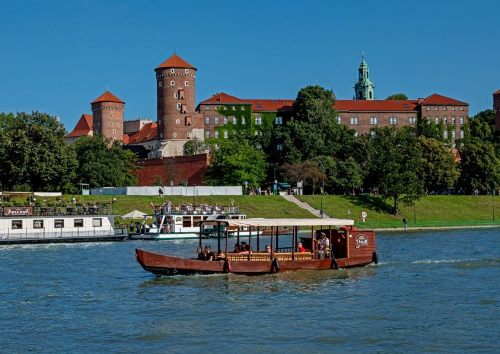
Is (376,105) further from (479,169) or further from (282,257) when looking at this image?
(282,257)

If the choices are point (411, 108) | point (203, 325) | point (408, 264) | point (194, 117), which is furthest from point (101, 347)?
point (411, 108)

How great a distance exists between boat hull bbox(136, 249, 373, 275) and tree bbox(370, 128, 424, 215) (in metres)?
50.4

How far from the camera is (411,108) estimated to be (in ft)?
467

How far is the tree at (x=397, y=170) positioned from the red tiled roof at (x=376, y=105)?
45510 millimetres

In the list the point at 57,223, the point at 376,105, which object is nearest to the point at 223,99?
the point at 376,105

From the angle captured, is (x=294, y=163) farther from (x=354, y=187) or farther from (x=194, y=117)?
(x=194, y=117)

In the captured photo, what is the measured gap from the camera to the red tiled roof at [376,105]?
140750mm

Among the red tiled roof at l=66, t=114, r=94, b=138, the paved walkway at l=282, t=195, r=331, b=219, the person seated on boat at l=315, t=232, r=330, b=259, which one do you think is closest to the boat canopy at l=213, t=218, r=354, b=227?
the person seated on boat at l=315, t=232, r=330, b=259

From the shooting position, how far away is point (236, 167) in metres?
102

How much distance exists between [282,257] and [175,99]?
295 ft

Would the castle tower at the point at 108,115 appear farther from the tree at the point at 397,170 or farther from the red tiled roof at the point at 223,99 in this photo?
the tree at the point at 397,170

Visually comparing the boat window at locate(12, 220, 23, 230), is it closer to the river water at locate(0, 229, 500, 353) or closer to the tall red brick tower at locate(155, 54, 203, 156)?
the river water at locate(0, 229, 500, 353)

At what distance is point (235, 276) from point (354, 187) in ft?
219

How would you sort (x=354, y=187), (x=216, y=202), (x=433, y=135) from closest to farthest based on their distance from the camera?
(x=216, y=202), (x=354, y=187), (x=433, y=135)
